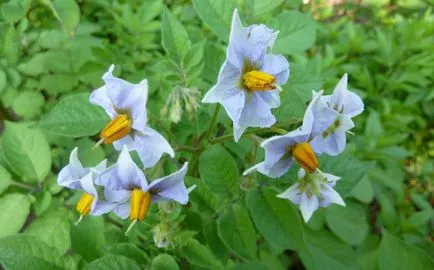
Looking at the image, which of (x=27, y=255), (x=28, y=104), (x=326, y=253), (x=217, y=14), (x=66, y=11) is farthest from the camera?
(x=28, y=104)

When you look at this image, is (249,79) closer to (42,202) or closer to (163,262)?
(163,262)

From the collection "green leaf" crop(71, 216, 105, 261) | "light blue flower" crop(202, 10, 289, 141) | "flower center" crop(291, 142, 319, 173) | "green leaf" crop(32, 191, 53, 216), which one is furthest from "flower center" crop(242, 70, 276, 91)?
"green leaf" crop(32, 191, 53, 216)

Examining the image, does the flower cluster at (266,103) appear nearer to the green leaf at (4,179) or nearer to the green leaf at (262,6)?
the green leaf at (262,6)

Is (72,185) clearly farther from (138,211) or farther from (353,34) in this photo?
(353,34)

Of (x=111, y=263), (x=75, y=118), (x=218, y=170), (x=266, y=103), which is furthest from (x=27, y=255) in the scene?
(x=266, y=103)

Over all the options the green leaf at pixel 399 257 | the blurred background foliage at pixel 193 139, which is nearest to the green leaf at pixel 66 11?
the blurred background foliage at pixel 193 139

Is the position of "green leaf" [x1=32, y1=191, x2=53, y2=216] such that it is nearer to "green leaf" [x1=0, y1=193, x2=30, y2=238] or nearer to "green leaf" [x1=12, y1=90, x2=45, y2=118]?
"green leaf" [x1=0, y1=193, x2=30, y2=238]
